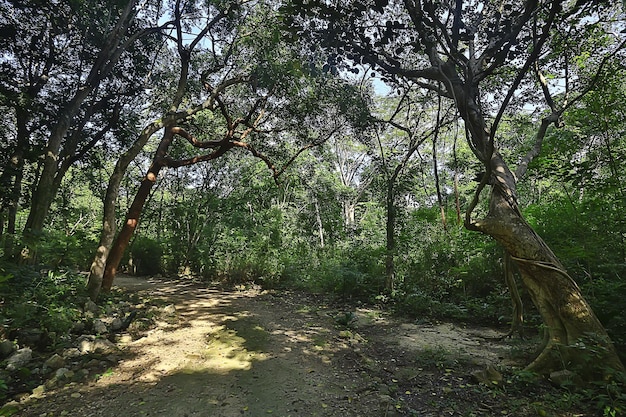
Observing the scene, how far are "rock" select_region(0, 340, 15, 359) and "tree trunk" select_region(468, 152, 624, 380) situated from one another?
5.23 metres

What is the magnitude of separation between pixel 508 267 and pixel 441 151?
13003mm

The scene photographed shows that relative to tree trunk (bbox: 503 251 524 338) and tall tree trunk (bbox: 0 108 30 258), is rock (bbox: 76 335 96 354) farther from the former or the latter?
tree trunk (bbox: 503 251 524 338)

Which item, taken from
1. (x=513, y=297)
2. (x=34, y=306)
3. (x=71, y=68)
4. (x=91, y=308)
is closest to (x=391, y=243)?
(x=513, y=297)

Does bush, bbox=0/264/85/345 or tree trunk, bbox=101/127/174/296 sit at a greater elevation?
tree trunk, bbox=101/127/174/296

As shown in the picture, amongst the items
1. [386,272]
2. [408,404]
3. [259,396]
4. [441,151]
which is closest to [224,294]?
[386,272]

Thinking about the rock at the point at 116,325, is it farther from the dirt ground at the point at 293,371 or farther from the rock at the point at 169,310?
the rock at the point at 169,310

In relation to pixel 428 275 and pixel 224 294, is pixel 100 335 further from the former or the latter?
pixel 428 275

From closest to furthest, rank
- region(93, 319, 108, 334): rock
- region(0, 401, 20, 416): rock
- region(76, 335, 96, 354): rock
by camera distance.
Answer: region(0, 401, 20, 416): rock
region(76, 335, 96, 354): rock
region(93, 319, 108, 334): rock

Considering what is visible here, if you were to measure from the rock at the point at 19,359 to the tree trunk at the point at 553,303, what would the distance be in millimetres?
5070

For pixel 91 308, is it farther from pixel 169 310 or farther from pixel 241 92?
pixel 241 92

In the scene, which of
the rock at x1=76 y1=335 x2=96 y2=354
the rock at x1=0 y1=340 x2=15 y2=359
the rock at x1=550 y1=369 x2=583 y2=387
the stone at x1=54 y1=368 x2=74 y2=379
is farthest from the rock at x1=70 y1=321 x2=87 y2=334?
the rock at x1=550 y1=369 x2=583 y2=387

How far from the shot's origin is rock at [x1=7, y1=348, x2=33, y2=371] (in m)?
3.20

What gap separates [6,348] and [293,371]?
2978 mm

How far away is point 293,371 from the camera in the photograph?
3.76 metres
